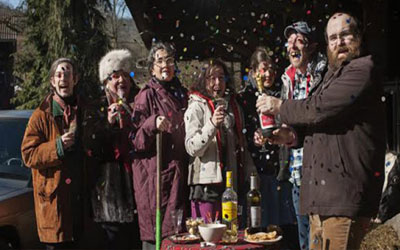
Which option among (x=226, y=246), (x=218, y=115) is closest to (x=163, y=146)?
(x=218, y=115)

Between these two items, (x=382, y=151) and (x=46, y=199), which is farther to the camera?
(x=46, y=199)

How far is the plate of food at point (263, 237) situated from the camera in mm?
3475

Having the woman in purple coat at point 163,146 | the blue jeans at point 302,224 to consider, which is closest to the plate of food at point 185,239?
the woman in purple coat at point 163,146

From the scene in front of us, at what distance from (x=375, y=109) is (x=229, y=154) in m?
1.79

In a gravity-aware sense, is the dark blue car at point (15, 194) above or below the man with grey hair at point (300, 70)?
below

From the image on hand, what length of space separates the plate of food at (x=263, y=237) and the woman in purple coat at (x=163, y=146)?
946mm

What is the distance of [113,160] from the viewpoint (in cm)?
461

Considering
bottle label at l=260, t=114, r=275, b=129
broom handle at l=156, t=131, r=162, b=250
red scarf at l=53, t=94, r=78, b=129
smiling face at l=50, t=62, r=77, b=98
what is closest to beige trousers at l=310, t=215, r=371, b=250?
bottle label at l=260, t=114, r=275, b=129

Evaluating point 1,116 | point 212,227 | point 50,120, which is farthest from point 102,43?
point 212,227

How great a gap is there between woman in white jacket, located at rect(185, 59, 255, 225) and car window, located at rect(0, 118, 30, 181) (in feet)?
6.22

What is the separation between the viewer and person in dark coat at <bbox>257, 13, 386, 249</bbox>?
2799 mm

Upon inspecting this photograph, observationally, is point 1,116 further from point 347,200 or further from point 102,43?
point 102,43

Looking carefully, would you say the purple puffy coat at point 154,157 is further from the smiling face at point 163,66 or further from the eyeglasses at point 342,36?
the eyeglasses at point 342,36

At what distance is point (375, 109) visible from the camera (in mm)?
2832
